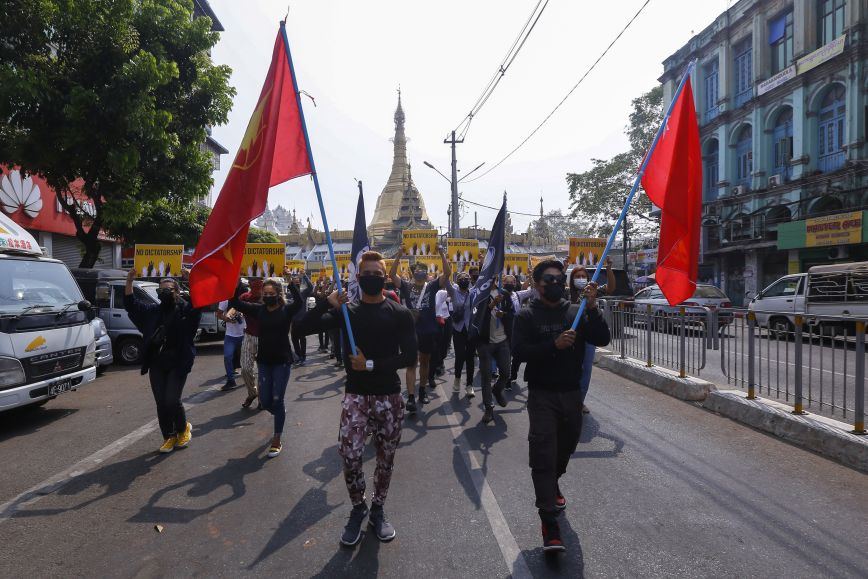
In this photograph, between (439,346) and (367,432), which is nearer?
(367,432)

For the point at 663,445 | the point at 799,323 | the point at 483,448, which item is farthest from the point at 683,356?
the point at 483,448

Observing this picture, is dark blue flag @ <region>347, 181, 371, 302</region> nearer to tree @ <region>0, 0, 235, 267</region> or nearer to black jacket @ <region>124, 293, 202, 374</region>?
black jacket @ <region>124, 293, 202, 374</region>

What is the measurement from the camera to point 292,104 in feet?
13.5

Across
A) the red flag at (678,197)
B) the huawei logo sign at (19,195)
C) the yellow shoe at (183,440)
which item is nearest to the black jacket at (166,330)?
the yellow shoe at (183,440)

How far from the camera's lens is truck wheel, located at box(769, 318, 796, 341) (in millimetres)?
6000

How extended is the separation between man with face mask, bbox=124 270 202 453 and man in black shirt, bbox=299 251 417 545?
253cm

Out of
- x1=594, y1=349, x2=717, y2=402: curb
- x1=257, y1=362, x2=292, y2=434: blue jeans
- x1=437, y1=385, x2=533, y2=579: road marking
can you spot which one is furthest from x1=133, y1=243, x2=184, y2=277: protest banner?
x1=437, y1=385, x2=533, y2=579: road marking

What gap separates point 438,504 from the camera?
3965 millimetres

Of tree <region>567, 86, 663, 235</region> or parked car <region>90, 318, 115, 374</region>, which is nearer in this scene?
parked car <region>90, 318, 115, 374</region>

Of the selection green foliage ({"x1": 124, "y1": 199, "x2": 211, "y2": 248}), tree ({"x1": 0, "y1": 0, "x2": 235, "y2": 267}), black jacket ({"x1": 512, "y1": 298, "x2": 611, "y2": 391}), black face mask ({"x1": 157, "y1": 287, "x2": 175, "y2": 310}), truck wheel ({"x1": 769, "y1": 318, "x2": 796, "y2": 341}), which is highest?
tree ({"x1": 0, "y1": 0, "x2": 235, "y2": 267})

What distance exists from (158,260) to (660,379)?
13.0 m

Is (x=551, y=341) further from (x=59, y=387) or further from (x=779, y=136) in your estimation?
(x=779, y=136)

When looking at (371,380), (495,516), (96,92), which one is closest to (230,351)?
(371,380)

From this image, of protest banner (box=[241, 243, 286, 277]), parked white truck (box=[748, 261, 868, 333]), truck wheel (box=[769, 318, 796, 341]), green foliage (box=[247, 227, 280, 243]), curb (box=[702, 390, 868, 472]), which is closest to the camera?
curb (box=[702, 390, 868, 472])
